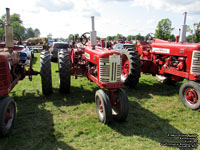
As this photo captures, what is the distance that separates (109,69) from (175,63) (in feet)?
9.61

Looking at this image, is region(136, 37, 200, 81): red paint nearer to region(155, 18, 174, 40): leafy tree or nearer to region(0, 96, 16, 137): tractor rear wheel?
region(0, 96, 16, 137): tractor rear wheel

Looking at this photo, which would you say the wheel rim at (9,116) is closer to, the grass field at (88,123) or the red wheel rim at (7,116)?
the red wheel rim at (7,116)

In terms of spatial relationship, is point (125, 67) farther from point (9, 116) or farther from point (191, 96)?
point (9, 116)

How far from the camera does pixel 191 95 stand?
16.1 feet

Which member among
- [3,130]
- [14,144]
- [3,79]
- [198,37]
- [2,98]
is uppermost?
[198,37]

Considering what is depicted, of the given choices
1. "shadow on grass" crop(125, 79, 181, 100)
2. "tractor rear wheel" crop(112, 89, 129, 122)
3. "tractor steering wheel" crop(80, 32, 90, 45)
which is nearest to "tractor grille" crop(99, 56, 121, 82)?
"tractor rear wheel" crop(112, 89, 129, 122)

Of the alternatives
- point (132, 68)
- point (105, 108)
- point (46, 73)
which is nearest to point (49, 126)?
point (105, 108)

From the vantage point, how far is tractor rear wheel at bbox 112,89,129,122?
3.89 meters

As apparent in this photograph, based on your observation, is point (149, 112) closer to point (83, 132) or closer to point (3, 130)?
point (83, 132)

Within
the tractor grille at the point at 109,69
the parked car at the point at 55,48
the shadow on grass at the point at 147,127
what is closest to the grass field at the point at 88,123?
the shadow on grass at the point at 147,127

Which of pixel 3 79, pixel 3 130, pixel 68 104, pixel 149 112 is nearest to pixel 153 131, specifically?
pixel 149 112

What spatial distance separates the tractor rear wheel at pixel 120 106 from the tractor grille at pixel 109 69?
0.35 m

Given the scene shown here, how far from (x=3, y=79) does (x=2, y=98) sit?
1.26 feet

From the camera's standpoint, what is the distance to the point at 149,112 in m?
4.74
